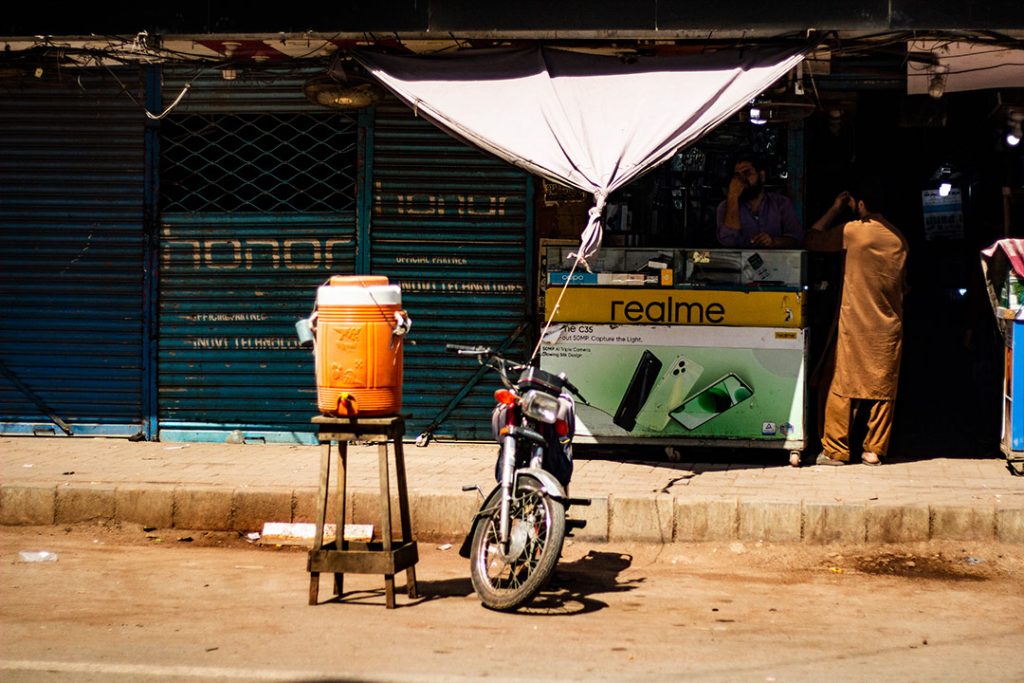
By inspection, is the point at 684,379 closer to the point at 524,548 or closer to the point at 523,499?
the point at 523,499

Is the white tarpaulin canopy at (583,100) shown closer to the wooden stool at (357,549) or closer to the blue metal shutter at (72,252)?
the wooden stool at (357,549)

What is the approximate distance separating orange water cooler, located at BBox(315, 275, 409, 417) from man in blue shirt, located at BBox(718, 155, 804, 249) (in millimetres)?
3849

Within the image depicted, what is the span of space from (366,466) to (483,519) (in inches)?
123

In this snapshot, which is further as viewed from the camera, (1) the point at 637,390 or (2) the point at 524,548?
(1) the point at 637,390

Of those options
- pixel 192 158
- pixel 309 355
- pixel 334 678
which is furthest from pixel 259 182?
pixel 334 678

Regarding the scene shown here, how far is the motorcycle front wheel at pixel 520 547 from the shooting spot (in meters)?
6.25

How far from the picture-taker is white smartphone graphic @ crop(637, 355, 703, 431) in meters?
9.48

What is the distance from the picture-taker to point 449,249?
10.4 metres

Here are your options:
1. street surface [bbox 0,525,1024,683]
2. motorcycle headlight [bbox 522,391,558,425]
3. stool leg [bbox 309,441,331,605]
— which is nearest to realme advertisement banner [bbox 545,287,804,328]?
→ street surface [bbox 0,525,1024,683]

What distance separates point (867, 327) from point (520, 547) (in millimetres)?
3984

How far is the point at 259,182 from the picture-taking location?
1063 cm


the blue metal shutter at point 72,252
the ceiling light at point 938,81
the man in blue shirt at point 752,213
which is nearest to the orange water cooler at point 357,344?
the man in blue shirt at point 752,213

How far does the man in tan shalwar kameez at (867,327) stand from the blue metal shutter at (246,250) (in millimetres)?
3851

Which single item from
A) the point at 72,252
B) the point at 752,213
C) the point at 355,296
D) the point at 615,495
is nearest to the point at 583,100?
the point at 752,213
